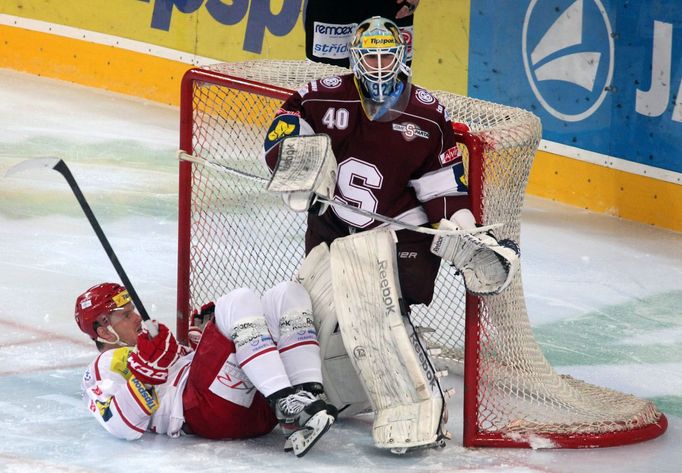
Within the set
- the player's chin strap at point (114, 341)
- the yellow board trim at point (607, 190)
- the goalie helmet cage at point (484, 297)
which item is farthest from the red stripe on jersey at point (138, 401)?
the yellow board trim at point (607, 190)

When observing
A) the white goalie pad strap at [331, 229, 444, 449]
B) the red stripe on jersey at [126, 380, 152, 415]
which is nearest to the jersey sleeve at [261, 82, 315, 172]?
the white goalie pad strap at [331, 229, 444, 449]

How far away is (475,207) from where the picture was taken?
142 inches

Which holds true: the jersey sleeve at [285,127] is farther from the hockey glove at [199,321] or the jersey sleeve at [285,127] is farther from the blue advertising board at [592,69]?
the blue advertising board at [592,69]

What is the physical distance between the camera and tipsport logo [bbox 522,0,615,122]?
623 centimetres

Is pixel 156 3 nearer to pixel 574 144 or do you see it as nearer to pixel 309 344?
Answer: pixel 574 144

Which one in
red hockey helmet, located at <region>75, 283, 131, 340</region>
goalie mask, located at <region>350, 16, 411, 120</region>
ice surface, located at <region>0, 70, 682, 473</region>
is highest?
goalie mask, located at <region>350, 16, 411, 120</region>

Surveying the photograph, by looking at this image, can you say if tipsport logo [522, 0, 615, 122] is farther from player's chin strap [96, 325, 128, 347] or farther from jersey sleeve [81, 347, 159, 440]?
jersey sleeve [81, 347, 159, 440]

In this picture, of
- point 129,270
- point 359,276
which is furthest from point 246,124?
point 359,276

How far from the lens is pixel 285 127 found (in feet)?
11.9

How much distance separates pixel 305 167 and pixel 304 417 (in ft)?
1.96

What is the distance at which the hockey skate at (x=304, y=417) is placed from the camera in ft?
11.2

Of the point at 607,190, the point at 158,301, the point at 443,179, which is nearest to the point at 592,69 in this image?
the point at 607,190

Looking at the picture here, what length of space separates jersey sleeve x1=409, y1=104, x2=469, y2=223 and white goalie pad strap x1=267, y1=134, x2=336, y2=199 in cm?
24

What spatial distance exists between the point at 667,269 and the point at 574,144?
40.1 inches
